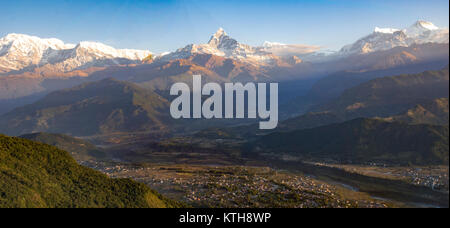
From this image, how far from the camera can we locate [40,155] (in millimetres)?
53250

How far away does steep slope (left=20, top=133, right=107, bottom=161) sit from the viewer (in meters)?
143

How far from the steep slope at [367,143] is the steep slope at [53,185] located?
88102mm

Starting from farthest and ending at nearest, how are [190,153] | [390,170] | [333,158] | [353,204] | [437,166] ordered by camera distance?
[190,153], [333,158], [390,170], [437,166], [353,204]

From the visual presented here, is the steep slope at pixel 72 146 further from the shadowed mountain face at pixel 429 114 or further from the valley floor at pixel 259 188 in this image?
the shadowed mountain face at pixel 429 114

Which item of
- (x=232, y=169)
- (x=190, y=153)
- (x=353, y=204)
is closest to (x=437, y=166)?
(x=353, y=204)

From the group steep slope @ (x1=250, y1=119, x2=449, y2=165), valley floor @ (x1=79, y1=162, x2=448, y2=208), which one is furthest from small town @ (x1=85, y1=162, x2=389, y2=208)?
steep slope @ (x1=250, y1=119, x2=449, y2=165)

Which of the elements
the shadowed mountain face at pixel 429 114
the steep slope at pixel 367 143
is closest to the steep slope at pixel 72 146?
the steep slope at pixel 367 143

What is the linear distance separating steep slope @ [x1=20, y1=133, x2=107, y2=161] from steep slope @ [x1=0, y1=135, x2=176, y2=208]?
286ft

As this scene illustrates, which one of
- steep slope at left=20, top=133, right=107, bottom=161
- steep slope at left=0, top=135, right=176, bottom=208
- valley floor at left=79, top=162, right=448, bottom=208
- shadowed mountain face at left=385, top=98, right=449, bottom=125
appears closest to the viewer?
steep slope at left=0, top=135, right=176, bottom=208

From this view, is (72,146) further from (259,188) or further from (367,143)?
(367,143)

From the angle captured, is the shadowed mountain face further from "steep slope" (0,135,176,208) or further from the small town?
"steep slope" (0,135,176,208)

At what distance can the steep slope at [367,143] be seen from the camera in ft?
352
